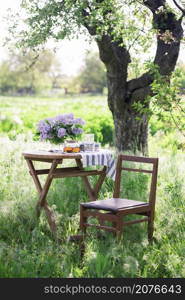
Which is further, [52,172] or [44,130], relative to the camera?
[44,130]

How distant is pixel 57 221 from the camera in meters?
6.05

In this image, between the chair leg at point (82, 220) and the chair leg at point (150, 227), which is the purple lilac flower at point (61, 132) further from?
the chair leg at point (150, 227)

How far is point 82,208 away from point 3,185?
237 centimetres

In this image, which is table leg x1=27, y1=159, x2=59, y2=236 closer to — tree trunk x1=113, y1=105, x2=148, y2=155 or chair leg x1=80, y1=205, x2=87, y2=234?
chair leg x1=80, y1=205, x2=87, y2=234

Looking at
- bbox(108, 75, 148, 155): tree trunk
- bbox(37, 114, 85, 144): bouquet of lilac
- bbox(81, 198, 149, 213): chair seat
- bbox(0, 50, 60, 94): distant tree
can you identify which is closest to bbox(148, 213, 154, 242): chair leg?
bbox(81, 198, 149, 213): chair seat

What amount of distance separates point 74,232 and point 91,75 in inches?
2988

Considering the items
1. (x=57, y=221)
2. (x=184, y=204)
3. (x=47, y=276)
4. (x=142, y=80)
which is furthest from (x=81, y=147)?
(x=142, y=80)

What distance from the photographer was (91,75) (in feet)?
266

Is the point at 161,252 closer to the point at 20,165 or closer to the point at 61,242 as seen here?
the point at 61,242

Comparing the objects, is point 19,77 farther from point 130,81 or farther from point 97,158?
point 97,158

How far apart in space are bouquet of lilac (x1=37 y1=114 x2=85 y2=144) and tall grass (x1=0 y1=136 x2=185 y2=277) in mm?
693

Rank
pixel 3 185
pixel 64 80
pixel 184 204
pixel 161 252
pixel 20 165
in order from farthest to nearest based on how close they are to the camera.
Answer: pixel 64 80 < pixel 20 165 < pixel 3 185 < pixel 184 204 < pixel 161 252

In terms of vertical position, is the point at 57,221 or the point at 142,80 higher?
the point at 142,80

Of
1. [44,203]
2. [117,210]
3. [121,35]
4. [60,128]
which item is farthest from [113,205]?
[121,35]
